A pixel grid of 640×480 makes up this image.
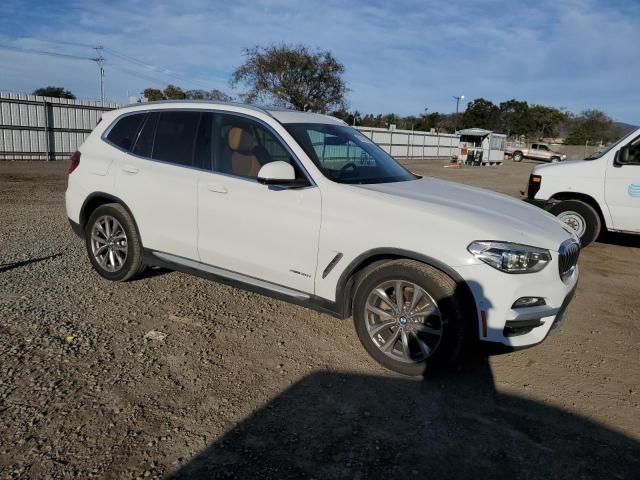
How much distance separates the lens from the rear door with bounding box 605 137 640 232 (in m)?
7.33

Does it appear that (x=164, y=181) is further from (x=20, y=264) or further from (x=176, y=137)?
(x=20, y=264)

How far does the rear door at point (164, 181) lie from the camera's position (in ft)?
15.2

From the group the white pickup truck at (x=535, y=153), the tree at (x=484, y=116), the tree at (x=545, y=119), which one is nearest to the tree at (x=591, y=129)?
the tree at (x=545, y=119)

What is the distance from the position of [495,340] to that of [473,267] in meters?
0.51

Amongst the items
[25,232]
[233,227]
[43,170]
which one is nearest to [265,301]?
[233,227]

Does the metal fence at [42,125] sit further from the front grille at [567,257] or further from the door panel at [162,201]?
the front grille at [567,257]

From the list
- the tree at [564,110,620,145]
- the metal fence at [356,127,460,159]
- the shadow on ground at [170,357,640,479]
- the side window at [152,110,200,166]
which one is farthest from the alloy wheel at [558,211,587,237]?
the tree at [564,110,620,145]

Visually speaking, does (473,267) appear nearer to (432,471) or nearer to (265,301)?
(432,471)

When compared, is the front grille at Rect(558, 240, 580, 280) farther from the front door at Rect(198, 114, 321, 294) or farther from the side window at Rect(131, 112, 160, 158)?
the side window at Rect(131, 112, 160, 158)

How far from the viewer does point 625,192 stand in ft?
24.3

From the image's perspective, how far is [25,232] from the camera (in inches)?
299

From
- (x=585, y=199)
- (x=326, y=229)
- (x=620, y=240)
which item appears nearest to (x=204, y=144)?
(x=326, y=229)

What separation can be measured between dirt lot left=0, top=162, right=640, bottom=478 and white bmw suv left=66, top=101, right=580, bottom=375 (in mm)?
393

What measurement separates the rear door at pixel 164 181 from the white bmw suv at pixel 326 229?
0.04ft
